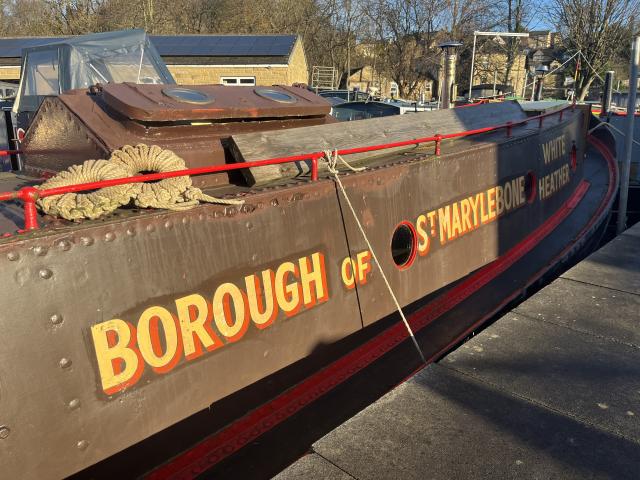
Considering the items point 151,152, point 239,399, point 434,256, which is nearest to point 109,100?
point 151,152

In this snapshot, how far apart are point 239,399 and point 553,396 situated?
6.73 ft

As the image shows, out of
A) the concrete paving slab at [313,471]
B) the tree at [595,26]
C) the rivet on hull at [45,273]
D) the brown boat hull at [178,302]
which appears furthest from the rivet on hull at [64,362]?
the tree at [595,26]

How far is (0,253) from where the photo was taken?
2.22 metres

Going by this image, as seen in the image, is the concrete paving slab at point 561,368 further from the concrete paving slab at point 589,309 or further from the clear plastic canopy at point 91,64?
the clear plastic canopy at point 91,64

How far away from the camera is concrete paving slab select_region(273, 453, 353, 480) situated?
2686mm

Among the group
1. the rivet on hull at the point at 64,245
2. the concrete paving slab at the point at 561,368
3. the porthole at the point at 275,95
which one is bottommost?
the concrete paving slab at the point at 561,368

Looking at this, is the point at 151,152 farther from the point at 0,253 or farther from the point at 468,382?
the point at 468,382

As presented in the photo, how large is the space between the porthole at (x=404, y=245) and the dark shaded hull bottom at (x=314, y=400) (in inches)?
22.0

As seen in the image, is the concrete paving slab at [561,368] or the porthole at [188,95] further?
the porthole at [188,95]

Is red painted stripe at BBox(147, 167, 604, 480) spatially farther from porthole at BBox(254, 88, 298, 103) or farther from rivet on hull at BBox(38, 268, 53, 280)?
porthole at BBox(254, 88, 298, 103)

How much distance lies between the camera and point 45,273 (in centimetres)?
237

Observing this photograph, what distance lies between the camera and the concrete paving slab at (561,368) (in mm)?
3258

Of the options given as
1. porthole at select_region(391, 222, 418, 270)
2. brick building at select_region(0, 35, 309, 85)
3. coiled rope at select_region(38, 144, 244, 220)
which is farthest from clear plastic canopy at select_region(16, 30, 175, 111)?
brick building at select_region(0, 35, 309, 85)

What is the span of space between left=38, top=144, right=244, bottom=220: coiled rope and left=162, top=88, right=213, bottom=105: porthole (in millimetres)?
941
